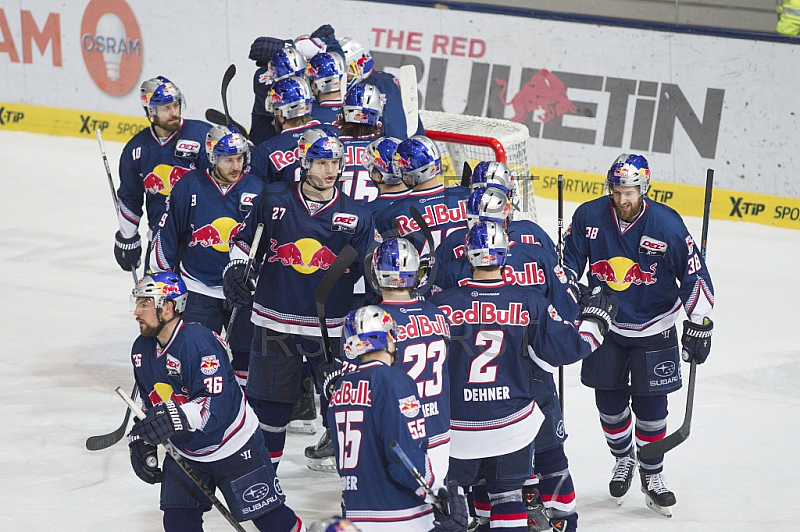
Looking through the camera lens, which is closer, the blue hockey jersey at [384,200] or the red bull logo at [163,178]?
the blue hockey jersey at [384,200]

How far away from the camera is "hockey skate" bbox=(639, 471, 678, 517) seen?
5.01 meters

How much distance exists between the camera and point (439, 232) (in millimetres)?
4891

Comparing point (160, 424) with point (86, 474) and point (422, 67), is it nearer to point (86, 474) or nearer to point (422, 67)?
point (86, 474)

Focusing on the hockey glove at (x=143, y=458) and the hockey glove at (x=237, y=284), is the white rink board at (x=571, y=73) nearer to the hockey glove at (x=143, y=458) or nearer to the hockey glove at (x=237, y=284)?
the hockey glove at (x=237, y=284)

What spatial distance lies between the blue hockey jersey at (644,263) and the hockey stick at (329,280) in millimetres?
1119

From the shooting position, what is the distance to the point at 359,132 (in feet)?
17.8

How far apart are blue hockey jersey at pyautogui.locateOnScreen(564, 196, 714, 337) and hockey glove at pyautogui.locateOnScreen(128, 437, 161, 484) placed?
2.08 metres

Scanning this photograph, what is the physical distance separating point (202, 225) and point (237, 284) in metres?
0.58

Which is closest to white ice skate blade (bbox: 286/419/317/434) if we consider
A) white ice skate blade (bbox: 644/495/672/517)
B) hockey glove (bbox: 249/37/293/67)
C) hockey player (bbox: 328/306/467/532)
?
white ice skate blade (bbox: 644/495/672/517)

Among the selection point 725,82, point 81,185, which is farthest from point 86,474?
point 725,82

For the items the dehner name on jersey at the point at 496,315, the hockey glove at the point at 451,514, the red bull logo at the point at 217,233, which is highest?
the dehner name on jersey at the point at 496,315

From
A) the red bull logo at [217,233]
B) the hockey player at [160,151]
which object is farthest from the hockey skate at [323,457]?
the hockey player at [160,151]

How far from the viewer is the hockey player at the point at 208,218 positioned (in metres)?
5.35

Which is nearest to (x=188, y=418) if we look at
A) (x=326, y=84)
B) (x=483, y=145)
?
(x=326, y=84)
